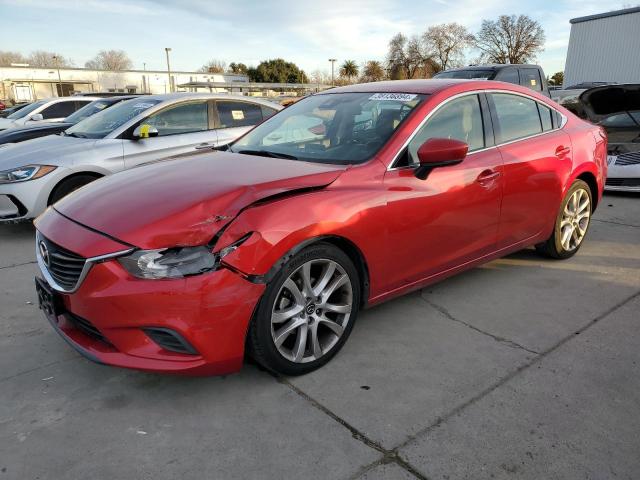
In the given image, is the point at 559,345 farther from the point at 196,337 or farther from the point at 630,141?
the point at 630,141

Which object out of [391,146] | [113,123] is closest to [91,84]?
[113,123]

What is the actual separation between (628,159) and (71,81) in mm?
68738

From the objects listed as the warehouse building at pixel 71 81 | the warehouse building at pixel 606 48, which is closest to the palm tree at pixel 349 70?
the warehouse building at pixel 71 81

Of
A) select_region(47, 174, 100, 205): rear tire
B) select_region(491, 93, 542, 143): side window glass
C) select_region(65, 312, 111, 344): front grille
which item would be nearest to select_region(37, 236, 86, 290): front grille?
select_region(65, 312, 111, 344): front grille

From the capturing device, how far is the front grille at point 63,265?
2.44m

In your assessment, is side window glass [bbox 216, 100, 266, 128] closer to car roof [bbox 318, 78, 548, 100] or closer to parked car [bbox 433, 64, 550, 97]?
car roof [bbox 318, 78, 548, 100]

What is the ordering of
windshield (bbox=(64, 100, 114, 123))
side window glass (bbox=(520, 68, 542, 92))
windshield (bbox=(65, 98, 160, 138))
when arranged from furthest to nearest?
side window glass (bbox=(520, 68, 542, 92)) → windshield (bbox=(64, 100, 114, 123)) → windshield (bbox=(65, 98, 160, 138))

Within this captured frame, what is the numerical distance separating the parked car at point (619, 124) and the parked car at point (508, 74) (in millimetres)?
2015

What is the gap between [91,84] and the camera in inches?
2517

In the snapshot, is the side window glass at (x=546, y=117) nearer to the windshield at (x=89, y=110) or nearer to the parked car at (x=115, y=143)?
the parked car at (x=115, y=143)

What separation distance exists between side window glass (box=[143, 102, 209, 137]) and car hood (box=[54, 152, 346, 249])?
3.20m

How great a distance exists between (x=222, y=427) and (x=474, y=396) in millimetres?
1265

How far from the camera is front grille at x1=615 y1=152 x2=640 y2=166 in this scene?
7.03 meters

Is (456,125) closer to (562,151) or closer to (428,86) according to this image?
(428,86)
